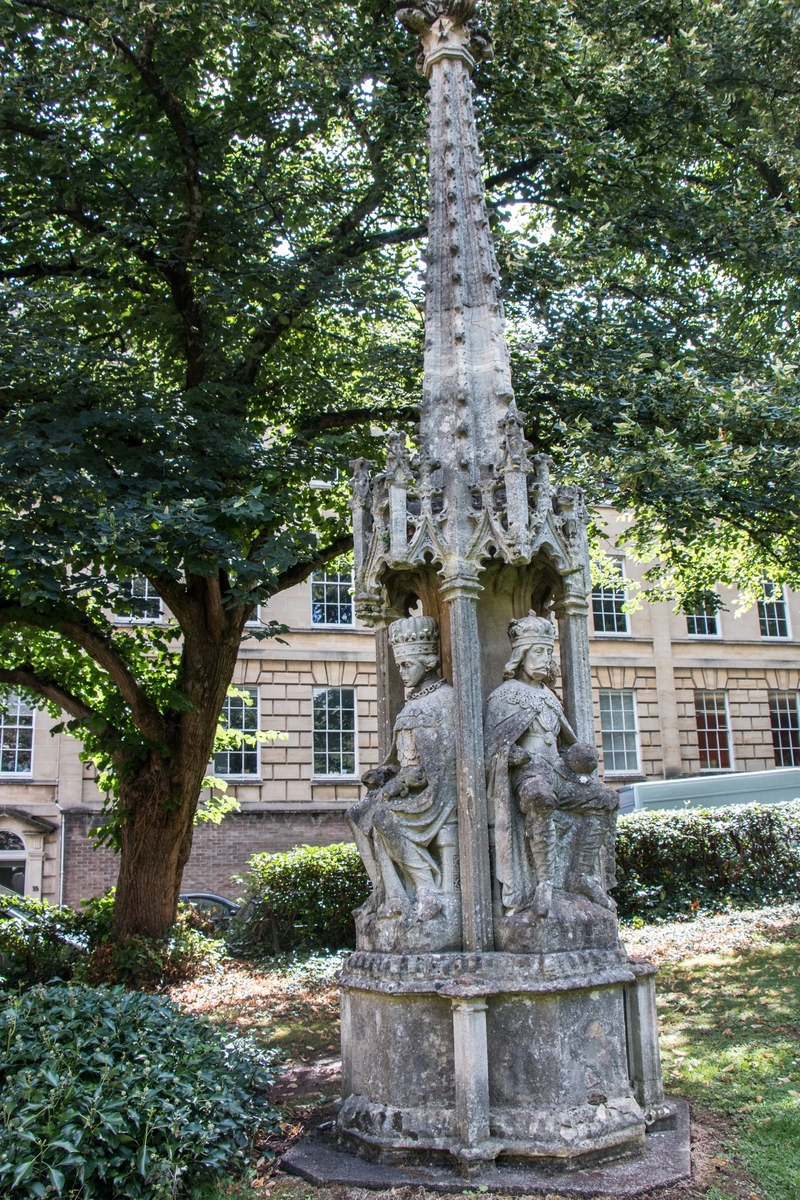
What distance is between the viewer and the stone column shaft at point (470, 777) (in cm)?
588

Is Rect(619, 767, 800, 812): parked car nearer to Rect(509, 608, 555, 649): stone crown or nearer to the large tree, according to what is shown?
the large tree

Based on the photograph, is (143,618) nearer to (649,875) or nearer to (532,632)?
(532,632)

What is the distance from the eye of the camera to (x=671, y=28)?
12.9 m

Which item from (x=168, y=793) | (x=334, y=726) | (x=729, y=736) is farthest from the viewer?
(x=729, y=736)

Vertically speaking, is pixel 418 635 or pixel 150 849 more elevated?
pixel 418 635

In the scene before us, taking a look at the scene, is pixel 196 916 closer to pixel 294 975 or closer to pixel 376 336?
pixel 294 975

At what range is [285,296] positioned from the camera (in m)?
11.4

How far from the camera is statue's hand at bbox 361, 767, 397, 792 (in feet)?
21.7

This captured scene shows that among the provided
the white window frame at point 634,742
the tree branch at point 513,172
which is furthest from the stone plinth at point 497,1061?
the white window frame at point 634,742

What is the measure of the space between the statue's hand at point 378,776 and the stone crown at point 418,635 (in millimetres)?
822

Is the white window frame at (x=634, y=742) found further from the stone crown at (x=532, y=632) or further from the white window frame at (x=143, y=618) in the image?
the stone crown at (x=532, y=632)

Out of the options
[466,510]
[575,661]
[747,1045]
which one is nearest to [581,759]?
[575,661]

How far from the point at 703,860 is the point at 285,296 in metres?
11.4

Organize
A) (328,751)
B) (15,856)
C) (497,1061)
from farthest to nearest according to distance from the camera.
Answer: (328,751)
(15,856)
(497,1061)
